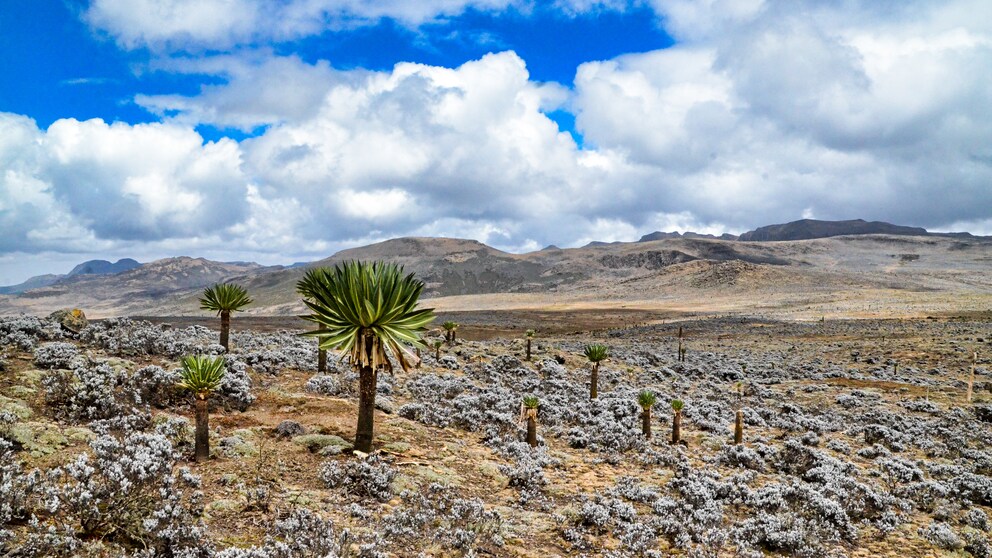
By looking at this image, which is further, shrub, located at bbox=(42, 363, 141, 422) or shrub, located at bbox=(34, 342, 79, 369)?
shrub, located at bbox=(34, 342, 79, 369)

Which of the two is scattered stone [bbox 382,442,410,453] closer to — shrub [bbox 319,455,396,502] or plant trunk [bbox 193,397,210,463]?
shrub [bbox 319,455,396,502]

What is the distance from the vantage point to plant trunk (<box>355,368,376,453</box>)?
1238cm

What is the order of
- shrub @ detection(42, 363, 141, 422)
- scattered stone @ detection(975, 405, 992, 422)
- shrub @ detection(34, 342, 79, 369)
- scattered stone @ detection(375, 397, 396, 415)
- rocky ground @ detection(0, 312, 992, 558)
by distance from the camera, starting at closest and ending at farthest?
rocky ground @ detection(0, 312, 992, 558)
shrub @ detection(42, 363, 141, 422)
shrub @ detection(34, 342, 79, 369)
scattered stone @ detection(375, 397, 396, 415)
scattered stone @ detection(975, 405, 992, 422)

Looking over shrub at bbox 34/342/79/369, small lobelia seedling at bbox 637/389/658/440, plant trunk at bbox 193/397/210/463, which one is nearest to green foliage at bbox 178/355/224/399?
plant trunk at bbox 193/397/210/463

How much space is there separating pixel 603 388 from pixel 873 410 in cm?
1261

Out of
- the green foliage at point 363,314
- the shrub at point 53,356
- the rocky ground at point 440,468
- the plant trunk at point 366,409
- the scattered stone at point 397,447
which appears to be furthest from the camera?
the shrub at point 53,356

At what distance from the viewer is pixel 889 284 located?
13762 centimetres

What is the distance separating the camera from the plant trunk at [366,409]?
12.4 meters

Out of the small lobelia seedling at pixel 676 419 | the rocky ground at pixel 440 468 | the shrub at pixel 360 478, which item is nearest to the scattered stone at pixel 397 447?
the rocky ground at pixel 440 468

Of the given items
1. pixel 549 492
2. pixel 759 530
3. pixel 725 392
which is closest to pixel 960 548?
pixel 759 530

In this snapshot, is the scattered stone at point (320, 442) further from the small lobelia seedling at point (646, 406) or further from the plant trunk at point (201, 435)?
the small lobelia seedling at point (646, 406)

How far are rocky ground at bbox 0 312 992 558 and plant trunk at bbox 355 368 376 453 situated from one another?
452mm

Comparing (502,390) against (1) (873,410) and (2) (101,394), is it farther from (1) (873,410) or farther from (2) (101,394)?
(1) (873,410)

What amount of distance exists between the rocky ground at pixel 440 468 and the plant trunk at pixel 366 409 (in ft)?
1.48
